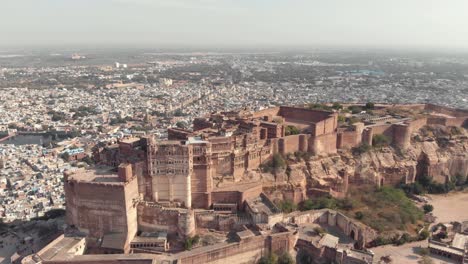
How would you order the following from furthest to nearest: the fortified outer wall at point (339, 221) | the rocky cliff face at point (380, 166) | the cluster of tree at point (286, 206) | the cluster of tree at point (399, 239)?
the rocky cliff face at point (380, 166) < the cluster of tree at point (286, 206) < the cluster of tree at point (399, 239) < the fortified outer wall at point (339, 221)

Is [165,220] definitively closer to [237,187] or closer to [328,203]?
[237,187]

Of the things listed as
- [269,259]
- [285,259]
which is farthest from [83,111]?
[285,259]

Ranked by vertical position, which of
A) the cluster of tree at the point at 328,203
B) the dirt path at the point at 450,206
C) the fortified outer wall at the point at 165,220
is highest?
the fortified outer wall at the point at 165,220

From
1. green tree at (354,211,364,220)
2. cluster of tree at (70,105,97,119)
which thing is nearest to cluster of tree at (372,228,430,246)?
green tree at (354,211,364,220)

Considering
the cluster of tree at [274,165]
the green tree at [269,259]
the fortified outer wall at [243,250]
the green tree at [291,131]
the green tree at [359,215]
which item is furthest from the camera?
the green tree at [291,131]

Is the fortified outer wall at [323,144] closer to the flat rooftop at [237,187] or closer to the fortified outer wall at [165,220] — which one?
the flat rooftop at [237,187]

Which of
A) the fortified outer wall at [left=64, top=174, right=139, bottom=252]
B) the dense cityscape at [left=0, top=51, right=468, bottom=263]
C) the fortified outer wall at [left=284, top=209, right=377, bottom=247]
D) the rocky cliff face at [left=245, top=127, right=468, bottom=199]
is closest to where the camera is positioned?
the fortified outer wall at [left=64, top=174, right=139, bottom=252]

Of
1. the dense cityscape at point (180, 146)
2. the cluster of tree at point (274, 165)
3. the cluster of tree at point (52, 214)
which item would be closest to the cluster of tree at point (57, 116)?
the dense cityscape at point (180, 146)

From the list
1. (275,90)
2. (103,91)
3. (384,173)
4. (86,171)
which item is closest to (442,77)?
(275,90)

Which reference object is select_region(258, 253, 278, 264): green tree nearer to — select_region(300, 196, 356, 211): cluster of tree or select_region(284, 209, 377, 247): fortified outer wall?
select_region(284, 209, 377, 247): fortified outer wall
